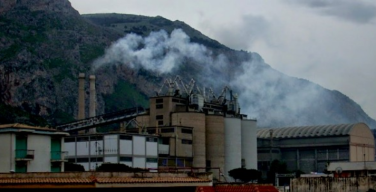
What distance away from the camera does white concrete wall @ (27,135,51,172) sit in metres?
49.2

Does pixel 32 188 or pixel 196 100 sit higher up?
pixel 196 100

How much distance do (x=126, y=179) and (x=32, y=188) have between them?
4.63 meters

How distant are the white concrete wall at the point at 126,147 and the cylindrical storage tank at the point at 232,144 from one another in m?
27.5

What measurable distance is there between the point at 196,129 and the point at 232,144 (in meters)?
12.1

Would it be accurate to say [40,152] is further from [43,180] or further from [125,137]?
[125,137]

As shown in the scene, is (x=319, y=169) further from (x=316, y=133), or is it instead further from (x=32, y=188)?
(x=32, y=188)

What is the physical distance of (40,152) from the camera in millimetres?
49969

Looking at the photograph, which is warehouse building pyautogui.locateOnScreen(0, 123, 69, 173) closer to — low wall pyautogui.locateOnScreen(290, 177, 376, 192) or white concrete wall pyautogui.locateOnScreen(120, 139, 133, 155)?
low wall pyautogui.locateOnScreen(290, 177, 376, 192)

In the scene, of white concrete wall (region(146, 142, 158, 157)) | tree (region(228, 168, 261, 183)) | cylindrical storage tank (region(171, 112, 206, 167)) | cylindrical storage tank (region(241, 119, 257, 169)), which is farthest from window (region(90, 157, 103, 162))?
cylindrical storage tank (region(241, 119, 257, 169))

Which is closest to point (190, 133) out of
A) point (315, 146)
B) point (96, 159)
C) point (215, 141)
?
point (215, 141)

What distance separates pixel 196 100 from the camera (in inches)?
5891

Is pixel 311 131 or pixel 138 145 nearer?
pixel 138 145

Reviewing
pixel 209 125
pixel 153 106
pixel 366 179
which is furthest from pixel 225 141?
pixel 366 179

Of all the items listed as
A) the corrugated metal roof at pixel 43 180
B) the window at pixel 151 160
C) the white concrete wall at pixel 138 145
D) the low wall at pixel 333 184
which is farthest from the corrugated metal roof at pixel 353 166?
the corrugated metal roof at pixel 43 180
